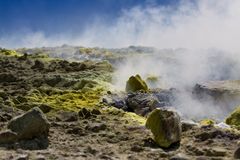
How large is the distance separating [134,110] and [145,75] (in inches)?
452

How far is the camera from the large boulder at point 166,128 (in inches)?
412

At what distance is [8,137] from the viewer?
10.5 metres

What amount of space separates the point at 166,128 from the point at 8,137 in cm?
335

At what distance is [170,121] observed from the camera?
10.5 m

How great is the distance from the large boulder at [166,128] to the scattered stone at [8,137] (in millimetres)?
2971

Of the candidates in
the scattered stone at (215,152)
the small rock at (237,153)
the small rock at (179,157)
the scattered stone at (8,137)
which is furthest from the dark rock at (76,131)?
the small rock at (237,153)

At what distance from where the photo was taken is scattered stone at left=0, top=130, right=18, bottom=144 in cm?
1046

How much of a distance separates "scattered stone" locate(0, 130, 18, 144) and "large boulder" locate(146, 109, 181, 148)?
2.97 metres

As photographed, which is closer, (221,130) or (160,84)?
(221,130)

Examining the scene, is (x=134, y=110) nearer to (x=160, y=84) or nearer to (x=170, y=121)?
(x=170, y=121)

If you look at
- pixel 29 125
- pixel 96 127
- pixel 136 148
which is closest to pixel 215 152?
pixel 136 148

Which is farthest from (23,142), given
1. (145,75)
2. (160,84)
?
(145,75)

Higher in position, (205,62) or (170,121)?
(205,62)

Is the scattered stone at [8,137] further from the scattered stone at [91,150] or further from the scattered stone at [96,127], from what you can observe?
the scattered stone at [96,127]
